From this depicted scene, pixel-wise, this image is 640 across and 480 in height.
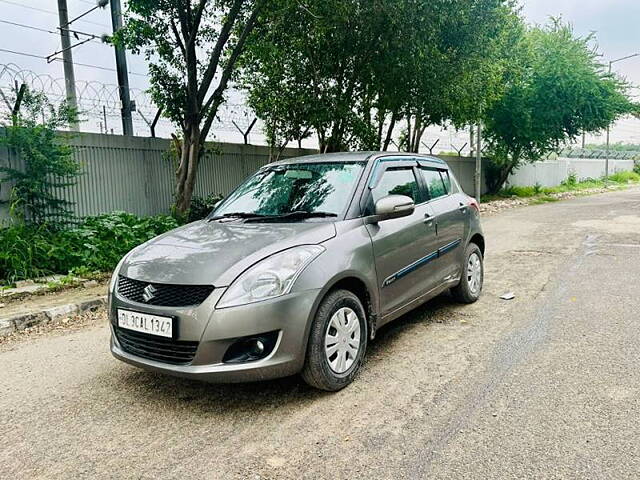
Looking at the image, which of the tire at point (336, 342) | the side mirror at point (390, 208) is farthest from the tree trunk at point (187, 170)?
the tire at point (336, 342)

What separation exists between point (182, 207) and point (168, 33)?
3.32m

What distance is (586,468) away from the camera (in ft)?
8.46

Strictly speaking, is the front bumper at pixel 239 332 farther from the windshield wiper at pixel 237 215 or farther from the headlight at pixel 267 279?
the windshield wiper at pixel 237 215

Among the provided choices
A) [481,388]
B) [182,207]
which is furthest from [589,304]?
[182,207]

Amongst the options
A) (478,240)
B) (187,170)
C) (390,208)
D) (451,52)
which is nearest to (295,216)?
(390,208)

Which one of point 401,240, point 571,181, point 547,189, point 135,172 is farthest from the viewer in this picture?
point 571,181

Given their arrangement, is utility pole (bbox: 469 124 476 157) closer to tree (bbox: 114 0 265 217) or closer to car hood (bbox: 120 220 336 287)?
tree (bbox: 114 0 265 217)

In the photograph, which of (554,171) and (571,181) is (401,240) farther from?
(571,181)

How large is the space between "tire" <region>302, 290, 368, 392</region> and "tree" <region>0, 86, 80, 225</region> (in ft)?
20.0

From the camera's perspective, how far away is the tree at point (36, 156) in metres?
7.65

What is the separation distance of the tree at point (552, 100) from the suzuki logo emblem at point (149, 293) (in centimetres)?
1869

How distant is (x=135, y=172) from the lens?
9.98m

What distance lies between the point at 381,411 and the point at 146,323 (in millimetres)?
1582

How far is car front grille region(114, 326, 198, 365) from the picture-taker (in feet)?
10.5
